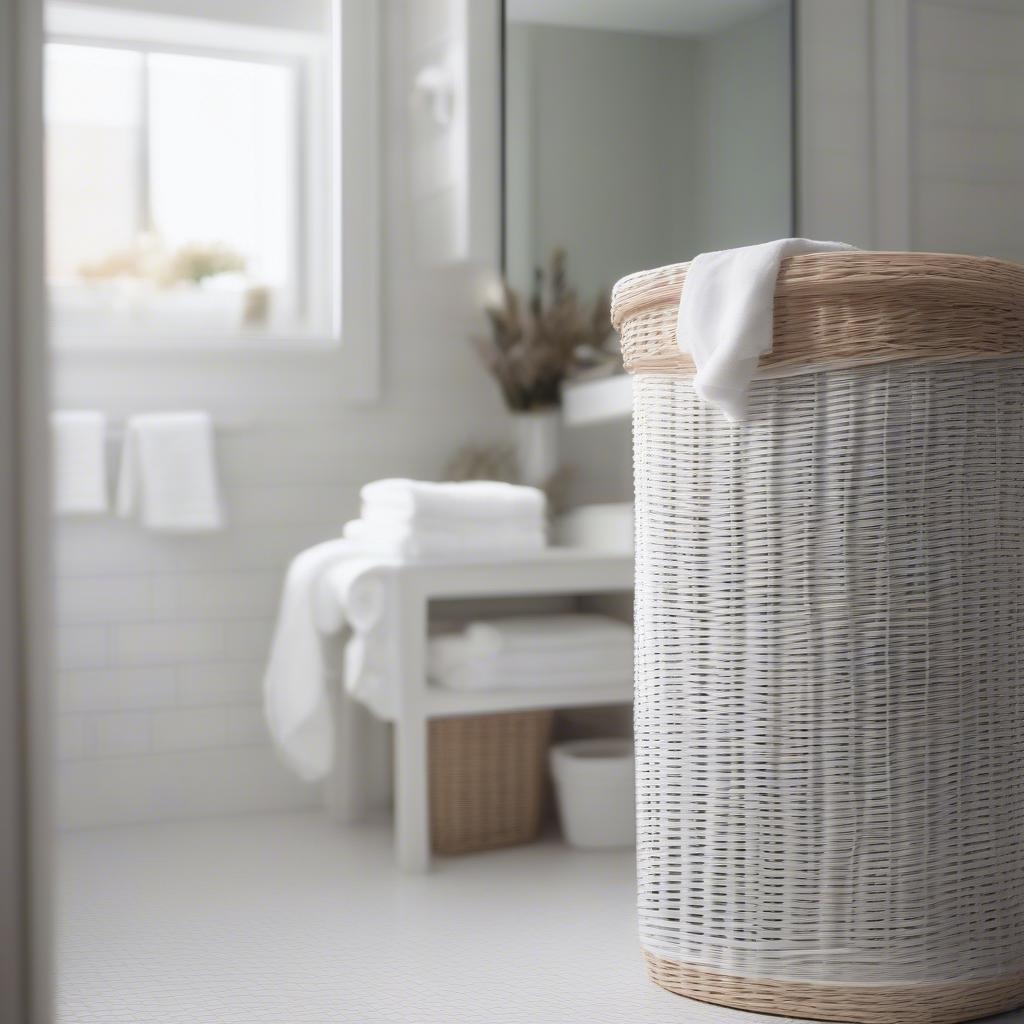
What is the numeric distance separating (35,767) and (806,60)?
2.27m

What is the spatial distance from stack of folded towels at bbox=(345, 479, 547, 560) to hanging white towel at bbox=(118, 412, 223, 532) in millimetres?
349

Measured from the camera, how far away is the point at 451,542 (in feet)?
8.01

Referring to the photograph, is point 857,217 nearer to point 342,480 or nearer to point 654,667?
point 342,480

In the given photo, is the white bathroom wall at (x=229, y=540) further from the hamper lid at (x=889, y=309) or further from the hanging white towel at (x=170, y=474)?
the hamper lid at (x=889, y=309)

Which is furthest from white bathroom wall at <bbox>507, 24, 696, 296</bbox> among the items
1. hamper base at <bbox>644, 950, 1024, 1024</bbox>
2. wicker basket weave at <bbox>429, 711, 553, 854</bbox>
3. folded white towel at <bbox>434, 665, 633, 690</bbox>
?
hamper base at <bbox>644, 950, 1024, 1024</bbox>

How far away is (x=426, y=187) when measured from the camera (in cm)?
289

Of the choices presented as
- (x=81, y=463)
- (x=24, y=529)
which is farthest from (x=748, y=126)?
(x=24, y=529)

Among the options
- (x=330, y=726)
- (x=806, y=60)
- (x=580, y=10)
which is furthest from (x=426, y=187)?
(x=330, y=726)

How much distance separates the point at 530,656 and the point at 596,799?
0.30m

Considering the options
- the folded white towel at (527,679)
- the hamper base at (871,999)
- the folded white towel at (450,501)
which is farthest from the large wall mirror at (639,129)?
the hamper base at (871,999)

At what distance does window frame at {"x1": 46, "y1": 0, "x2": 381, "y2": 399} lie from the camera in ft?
9.16

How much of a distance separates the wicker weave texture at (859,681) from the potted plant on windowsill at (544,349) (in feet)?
3.92

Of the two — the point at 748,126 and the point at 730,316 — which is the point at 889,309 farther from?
the point at 748,126

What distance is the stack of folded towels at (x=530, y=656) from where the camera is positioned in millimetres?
2402
